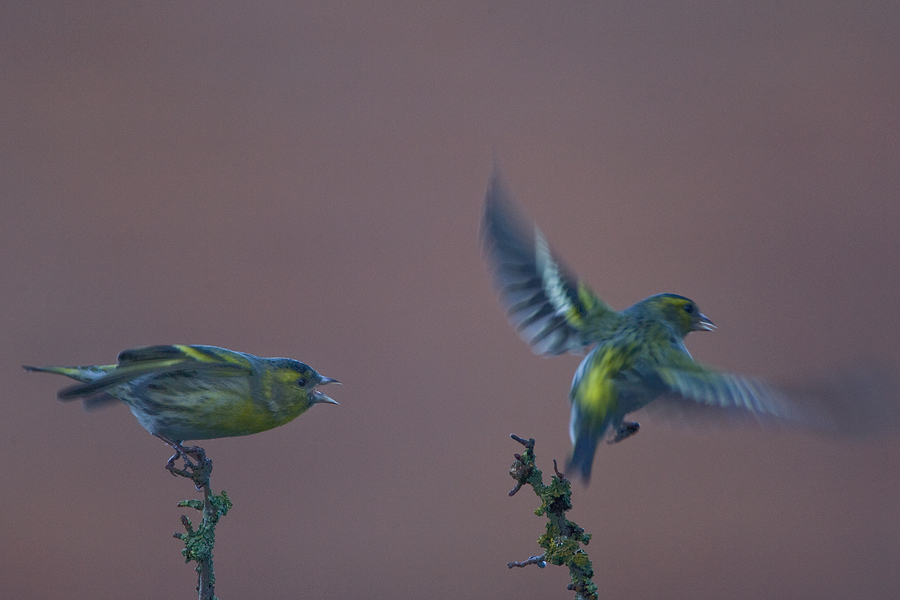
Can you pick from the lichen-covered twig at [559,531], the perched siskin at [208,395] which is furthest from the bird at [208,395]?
the lichen-covered twig at [559,531]

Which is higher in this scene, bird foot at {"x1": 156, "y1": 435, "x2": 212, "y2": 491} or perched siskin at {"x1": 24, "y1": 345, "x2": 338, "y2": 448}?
perched siskin at {"x1": 24, "y1": 345, "x2": 338, "y2": 448}

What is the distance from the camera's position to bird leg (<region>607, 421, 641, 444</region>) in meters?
0.75

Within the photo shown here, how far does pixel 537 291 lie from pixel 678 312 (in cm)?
18

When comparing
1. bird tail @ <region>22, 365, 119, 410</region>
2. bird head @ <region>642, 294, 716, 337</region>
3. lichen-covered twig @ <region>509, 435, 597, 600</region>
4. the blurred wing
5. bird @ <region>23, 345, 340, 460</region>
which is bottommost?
lichen-covered twig @ <region>509, 435, 597, 600</region>

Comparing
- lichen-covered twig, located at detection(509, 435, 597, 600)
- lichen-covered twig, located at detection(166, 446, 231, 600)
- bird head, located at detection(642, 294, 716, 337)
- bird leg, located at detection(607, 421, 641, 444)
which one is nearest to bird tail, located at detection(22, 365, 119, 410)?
lichen-covered twig, located at detection(166, 446, 231, 600)

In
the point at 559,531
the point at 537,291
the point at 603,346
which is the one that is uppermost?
the point at 537,291

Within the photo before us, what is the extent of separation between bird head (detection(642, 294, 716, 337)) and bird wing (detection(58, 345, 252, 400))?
0.51 m

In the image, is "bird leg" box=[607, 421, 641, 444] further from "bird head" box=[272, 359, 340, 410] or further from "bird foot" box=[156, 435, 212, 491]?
"bird foot" box=[156, 435, 212, 491]

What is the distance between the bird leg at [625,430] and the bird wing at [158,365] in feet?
1.26

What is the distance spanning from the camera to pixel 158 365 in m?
0.62

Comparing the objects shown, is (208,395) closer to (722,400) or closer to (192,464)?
(192,464)

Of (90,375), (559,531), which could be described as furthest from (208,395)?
(559,531)

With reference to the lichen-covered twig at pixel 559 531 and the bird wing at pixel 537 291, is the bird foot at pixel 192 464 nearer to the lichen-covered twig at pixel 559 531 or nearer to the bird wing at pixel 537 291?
the lichen-covered twig at pixel 559 531

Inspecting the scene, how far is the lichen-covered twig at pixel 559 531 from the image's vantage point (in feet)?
1.84
